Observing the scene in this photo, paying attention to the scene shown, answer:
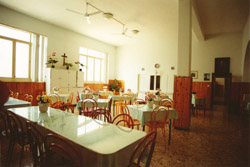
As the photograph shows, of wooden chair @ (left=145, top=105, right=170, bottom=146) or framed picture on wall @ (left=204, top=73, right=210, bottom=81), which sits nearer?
wooden chair @ (left=145, top=105, right=170, bottom=146)

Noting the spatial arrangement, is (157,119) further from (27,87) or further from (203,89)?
(203,89)

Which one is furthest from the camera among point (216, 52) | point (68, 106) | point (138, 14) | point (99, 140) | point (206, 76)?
point (206, 76)

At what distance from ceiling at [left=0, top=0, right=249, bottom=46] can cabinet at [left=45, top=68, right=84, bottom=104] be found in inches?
95.5

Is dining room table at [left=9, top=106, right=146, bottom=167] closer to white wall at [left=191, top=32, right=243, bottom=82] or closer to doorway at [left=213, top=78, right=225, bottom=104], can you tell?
white wall at [left=191, top=32, right=243, bottom=82]

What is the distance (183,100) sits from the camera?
436cm

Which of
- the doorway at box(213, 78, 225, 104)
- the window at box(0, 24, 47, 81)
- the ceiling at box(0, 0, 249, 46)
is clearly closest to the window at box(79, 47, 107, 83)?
the ceiling at box(0, 0, 249, 46)

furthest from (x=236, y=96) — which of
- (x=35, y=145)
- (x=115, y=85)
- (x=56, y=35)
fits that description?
(x=56, y=35)

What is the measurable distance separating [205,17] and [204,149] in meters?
5.60

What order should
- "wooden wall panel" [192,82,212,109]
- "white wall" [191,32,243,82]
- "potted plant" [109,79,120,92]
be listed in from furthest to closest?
1. "potted plant" [109,79,120,92]
2. "wooden wall panel" [192,82,212,109]
3. "white wall" [191,32,243,82]

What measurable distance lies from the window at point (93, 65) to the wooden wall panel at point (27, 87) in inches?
113

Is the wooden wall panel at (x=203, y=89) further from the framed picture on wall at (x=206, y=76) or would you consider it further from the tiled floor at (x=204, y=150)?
the tiled floor at (x=204, y=150)

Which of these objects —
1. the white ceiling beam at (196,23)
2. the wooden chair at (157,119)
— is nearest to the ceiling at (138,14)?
the white ceiling beam at (196,23)

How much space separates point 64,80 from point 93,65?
10.1 ft

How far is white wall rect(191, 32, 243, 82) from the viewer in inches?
297
